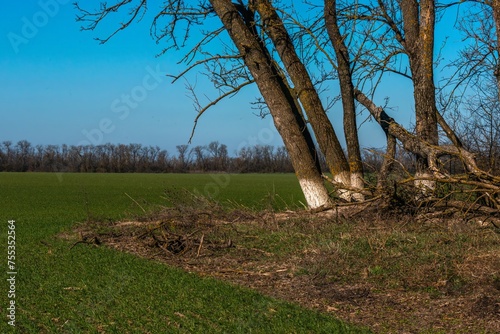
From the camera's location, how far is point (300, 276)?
8109mm

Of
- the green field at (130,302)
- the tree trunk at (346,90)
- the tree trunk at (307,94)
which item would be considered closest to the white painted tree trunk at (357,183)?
the tree trunk at (346,90)

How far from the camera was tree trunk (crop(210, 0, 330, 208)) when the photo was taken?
1324 centimetres

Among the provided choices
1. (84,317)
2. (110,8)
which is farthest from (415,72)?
(84,317)

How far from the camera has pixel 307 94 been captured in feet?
45.2

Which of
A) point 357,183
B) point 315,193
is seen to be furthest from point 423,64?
point 315,193

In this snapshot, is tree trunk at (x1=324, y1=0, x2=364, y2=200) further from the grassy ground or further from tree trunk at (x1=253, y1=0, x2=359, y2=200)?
the grassy ground

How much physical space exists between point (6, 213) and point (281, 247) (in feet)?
38.6

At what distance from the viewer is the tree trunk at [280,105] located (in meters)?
13.2

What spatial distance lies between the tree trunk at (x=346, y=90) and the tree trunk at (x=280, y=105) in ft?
2.71

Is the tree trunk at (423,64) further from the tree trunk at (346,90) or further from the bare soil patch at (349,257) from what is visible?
the bare soil patch at (349,257)

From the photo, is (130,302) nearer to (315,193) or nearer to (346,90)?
(315,193)

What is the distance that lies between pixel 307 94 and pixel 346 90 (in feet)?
2.95

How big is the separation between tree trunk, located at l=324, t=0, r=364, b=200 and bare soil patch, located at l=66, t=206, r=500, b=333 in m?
1.86

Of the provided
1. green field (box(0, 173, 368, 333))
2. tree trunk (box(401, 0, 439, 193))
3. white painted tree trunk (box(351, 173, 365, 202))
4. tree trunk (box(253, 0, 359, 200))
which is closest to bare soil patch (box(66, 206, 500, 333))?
green field (box(0, 173, 368, 333))
